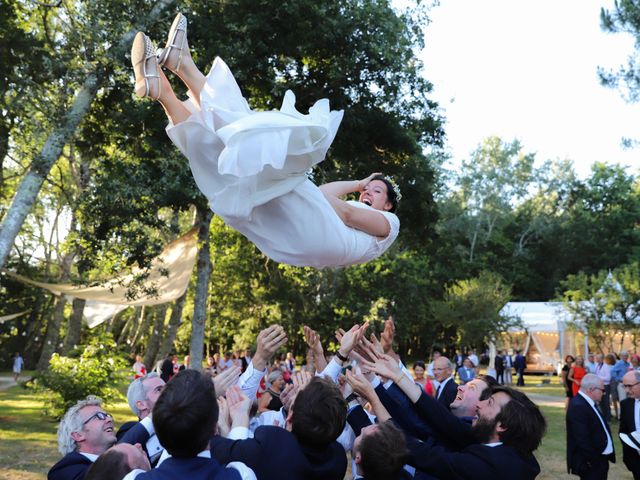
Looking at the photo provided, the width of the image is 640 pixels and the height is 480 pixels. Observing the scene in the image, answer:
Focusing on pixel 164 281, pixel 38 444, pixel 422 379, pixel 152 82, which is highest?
pixel 152 82

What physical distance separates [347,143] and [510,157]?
3319cm

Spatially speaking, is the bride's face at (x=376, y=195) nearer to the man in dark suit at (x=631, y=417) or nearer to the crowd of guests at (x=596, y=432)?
the crowd of guests at (x=596, y=432)

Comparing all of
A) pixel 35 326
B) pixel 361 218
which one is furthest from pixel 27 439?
A: pixel 35 326

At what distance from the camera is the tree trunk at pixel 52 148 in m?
8.95

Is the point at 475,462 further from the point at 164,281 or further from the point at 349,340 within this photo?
the point at 164,281

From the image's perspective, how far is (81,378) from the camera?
1173 centimetres

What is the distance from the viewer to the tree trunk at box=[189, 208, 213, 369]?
42.2ft

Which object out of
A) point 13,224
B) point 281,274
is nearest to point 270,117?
point 13,224

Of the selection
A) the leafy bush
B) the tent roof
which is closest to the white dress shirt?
the leafy bush

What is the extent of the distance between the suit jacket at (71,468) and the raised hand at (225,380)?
2.24ft

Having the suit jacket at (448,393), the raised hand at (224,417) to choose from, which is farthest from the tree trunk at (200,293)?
the raised hand at (224,417)

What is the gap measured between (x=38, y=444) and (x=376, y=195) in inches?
321

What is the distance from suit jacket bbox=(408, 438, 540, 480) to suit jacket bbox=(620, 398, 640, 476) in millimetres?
3929

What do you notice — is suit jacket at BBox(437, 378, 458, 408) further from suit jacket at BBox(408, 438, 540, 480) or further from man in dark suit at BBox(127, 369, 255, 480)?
man in dark suit at BBox(127, 369, 255, 480)
